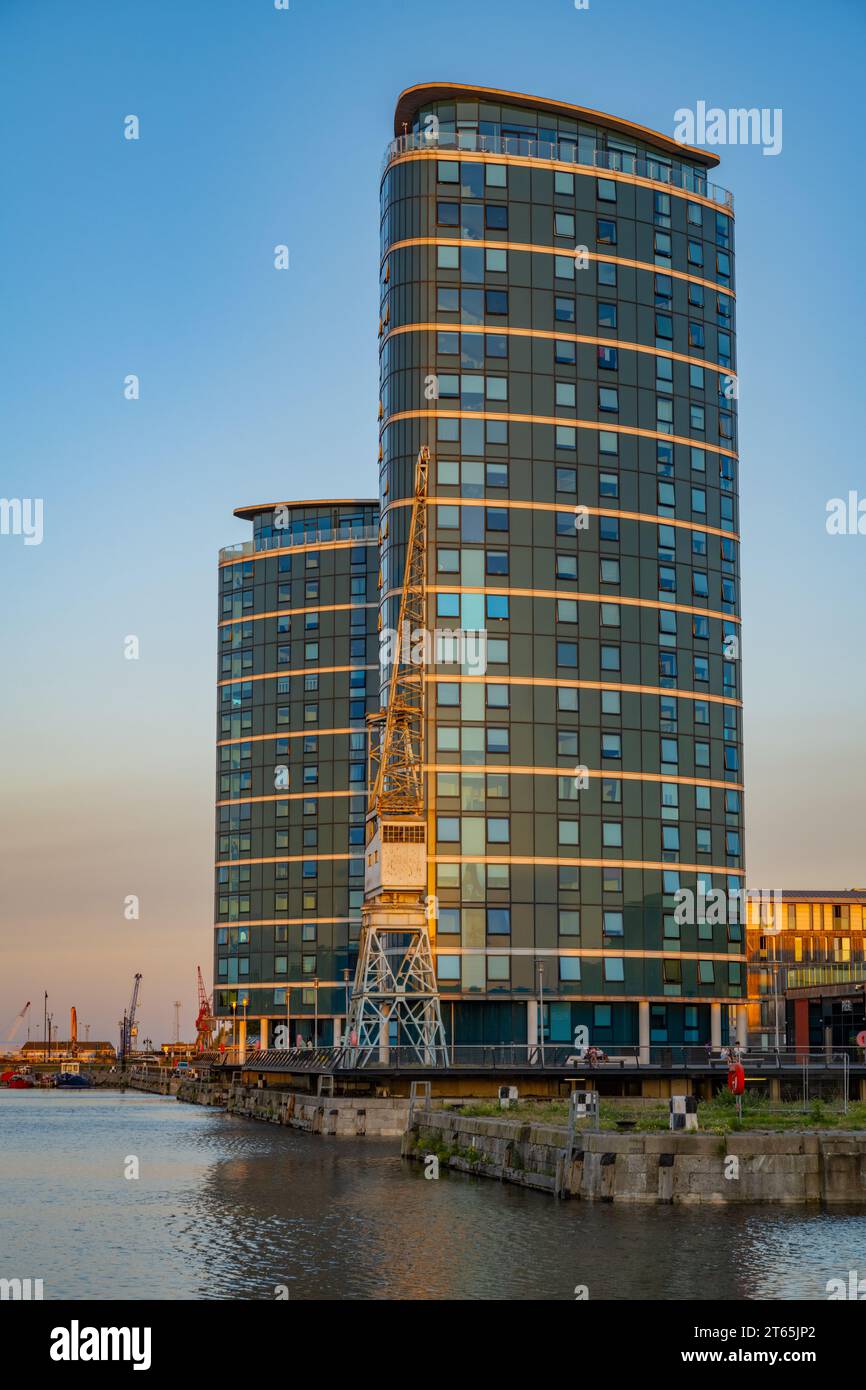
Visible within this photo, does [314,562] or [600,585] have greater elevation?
[314,562]

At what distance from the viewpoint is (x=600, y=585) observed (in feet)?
426

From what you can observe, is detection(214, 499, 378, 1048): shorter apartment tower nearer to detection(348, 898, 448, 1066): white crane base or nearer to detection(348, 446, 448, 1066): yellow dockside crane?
detection(348, 446, 448, 1066): yellow dockside crane

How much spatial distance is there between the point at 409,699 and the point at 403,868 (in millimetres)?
14900

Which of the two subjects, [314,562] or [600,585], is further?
[314,562]

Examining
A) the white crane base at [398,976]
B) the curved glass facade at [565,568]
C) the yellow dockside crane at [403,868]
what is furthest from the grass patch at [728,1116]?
the curved glass facade at [565,568]

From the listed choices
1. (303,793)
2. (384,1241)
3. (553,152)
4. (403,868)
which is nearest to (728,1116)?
(384,1241)

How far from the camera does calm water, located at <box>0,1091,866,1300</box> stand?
1572 inches

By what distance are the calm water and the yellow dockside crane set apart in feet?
137

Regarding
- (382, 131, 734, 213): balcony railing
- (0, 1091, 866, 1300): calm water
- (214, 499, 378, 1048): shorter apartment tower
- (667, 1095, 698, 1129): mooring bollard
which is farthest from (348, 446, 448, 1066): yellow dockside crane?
(214, 499, 378, 1048): shorter apartment tower

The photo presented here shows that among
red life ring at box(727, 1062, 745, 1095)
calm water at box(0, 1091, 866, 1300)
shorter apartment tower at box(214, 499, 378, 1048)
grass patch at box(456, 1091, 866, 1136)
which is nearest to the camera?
calm water at box(0, 1091, 866, 1300)
